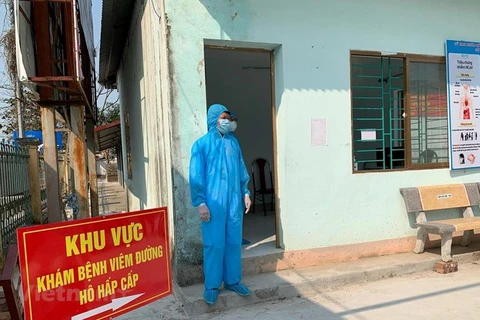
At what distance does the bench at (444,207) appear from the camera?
450cm

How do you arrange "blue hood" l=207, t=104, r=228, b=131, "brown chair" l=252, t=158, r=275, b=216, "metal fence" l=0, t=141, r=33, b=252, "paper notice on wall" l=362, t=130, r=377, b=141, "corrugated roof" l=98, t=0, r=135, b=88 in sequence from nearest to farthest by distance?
1. "blue hood" l=207, t=104, r=228, b=131
2. "metal fence" l=0, t=141, r=33, b=252
3. "paper notice on wall" l=362, t=130, r=377, b=141
4. "corrugated roof" l=98, t=0, r=135, b=88
5. "brown chair" l=252, t=158, r=275, b=216

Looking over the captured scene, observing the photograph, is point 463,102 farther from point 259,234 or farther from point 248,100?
point 248,100

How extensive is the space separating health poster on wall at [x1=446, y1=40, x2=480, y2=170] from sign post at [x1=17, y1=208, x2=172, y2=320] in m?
4.31

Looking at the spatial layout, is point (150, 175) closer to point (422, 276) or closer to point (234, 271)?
point (234, 271)

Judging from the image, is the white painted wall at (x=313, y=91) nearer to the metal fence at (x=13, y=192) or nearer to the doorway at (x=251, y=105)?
the metal fence at (x=13, y=192)

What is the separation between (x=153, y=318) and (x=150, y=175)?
2451mm

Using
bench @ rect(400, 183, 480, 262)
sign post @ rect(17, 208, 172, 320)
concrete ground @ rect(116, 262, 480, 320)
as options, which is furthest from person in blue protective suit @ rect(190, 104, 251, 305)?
bench @ rect(400, 183, 480, 262)

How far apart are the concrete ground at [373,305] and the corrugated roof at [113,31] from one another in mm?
4586

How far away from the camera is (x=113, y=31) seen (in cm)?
738

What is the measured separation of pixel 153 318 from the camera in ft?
11.7

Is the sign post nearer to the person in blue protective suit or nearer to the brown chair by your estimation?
the person in blue protective suit

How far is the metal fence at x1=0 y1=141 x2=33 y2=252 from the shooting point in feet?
15.0

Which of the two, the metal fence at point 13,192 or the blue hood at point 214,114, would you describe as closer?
→ the blue hood at point 214,114

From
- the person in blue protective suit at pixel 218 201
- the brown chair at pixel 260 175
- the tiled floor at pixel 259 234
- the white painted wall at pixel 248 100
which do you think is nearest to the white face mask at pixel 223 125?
the person in blue protective suit at pixel 218 201
